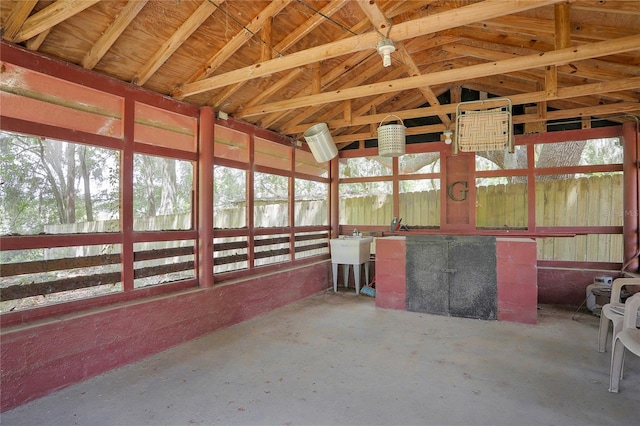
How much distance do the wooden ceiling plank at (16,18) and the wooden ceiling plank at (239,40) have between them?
4.13ft

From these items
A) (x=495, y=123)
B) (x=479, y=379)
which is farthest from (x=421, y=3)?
(x=479, y=379)

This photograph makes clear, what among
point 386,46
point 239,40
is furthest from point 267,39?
point 386,46

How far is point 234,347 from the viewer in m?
3.46

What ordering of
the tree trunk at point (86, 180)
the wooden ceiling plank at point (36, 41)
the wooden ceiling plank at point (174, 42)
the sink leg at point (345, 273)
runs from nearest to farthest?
the wooden ceiling plank at point (36, 41), the wooden ceiling plank at point (174, 42), the tree trunk at point (86, 180), the sink leg at point (345, 273)

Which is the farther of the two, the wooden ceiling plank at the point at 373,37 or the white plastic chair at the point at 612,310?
the white plastic chair at the point at 612,310

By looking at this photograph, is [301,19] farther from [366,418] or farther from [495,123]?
[366,418]

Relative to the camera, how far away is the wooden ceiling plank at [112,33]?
103 inches

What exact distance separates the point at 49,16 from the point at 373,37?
7.42 feet

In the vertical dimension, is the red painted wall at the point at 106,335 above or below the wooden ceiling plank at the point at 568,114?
below

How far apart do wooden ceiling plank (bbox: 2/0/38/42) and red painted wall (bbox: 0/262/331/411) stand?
6.83 feet

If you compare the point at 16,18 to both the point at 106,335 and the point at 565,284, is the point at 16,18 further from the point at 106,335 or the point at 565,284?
the point at 565,284

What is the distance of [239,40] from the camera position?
10.6 feet

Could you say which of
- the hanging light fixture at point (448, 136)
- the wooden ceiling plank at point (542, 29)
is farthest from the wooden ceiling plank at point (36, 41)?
the hanging light fixture at point (448, 136)

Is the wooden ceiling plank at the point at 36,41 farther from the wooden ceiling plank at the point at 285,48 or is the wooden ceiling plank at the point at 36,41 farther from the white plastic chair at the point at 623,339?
the white plastic chair at the point at 623,339
